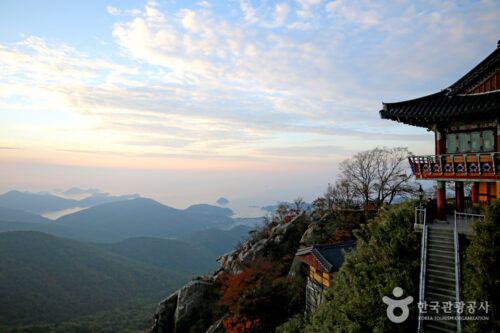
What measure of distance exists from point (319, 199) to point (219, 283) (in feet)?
63.2

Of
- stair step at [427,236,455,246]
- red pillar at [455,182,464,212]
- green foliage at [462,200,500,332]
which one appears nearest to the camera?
green foliage at [462,200,500,332]

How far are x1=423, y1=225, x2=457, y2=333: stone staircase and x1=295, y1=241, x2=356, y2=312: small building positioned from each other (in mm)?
6419

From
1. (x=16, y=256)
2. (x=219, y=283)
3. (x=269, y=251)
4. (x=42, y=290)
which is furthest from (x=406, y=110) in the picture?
(x=16, y=256)

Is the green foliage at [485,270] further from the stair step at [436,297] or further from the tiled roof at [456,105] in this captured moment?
the tiled roof at [456,105]

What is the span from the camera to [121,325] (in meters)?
74.6

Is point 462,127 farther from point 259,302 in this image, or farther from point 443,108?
point 259,302

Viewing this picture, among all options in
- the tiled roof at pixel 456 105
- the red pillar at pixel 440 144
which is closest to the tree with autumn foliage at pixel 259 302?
the red pillar at pixel 440 144

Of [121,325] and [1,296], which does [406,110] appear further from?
[1,296]

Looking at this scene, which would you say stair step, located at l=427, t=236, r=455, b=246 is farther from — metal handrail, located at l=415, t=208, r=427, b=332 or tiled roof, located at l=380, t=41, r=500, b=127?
tiled roof, located at l=380, t=41, r=500, b=127

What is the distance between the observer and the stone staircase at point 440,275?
39.2 ft

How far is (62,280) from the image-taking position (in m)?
106

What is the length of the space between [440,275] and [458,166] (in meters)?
7.07

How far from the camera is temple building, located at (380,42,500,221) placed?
Result: 15.6m

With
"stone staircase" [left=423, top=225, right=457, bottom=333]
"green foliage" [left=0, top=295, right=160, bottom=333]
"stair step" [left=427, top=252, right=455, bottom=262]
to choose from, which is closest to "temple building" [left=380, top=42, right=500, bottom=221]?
"stone staircase" [left=423, top=225, right=457, bottom=333]
